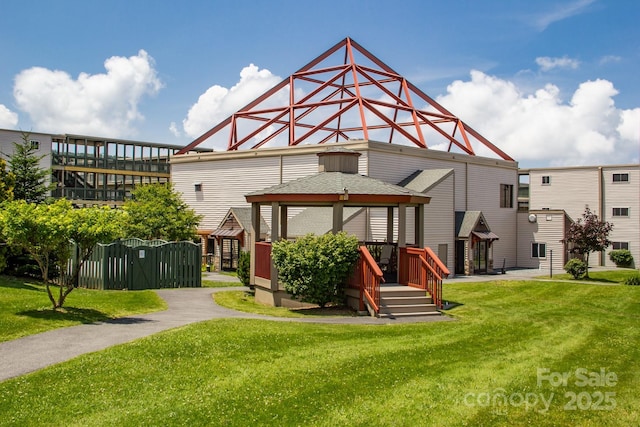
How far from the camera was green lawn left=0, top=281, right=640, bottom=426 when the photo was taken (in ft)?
29.8

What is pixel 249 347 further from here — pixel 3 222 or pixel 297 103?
pixel 297 103

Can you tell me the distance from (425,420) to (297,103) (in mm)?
36725

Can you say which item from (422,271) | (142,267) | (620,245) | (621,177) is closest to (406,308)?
(422,271)

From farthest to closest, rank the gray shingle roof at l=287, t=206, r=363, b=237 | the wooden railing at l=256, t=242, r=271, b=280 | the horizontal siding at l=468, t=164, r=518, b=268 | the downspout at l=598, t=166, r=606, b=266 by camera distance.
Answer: the downspout at l=598, t=166, r=606, b=266, the horizontal siding at l=468, t=164, r=518, b=268, the gray shingle roof at l=287, t=206, r=363, b=237, the wooden railing at l=256, t=242, r=271, b=280

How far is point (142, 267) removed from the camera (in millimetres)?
25453

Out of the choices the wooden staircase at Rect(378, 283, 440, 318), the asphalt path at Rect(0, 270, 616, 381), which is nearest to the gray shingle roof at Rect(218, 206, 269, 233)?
the asphalt path at Rect(0, 270, 616, 381)

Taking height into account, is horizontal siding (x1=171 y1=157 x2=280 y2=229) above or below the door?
above

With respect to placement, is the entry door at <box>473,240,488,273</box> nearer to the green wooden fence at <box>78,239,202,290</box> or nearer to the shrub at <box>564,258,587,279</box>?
the shrub at <box>564,258,587,279</box>

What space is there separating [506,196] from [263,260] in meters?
27.3

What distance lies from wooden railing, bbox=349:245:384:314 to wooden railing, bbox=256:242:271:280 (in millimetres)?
3548

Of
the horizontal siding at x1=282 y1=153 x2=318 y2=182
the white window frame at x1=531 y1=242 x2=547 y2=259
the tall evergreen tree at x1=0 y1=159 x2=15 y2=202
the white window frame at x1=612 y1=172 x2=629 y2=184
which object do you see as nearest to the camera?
the tall evergreen tree at x1=0 y1=159 x2=15 y2=202

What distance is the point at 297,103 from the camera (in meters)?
43.7

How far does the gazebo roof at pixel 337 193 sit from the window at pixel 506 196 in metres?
23.6

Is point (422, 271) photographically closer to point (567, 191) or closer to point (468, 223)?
point (468, 223)
